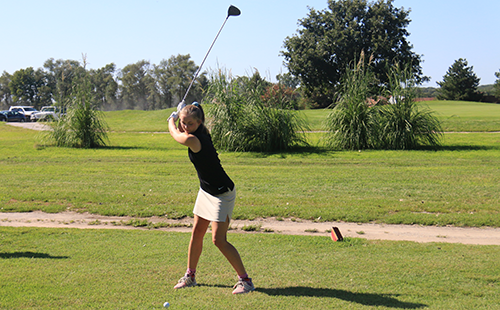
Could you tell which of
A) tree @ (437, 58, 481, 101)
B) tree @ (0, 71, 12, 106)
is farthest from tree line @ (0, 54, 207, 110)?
tree @ (437, 58, 481, 101)

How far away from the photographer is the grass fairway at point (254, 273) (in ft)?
13.0

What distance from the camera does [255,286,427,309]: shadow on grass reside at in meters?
3.88

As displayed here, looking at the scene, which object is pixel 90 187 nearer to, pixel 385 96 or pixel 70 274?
pixel 70 274

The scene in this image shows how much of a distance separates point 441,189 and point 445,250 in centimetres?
403

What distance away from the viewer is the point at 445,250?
5.44m

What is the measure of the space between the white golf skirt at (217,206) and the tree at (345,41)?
144 ft

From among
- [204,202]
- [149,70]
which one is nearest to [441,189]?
[204,202]

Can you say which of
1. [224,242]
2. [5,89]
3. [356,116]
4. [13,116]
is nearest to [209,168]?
[224,242]

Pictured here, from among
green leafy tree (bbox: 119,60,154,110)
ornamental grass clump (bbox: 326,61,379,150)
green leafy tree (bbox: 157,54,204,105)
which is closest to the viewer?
ornamental grass clump (bbox: 326,61,379,150)

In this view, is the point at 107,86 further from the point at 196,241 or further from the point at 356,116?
the point at 196,241

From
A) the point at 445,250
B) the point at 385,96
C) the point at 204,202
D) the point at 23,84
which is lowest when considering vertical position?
the point at 445,250

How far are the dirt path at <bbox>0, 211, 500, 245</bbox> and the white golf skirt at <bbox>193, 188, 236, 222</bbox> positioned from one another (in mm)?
2431

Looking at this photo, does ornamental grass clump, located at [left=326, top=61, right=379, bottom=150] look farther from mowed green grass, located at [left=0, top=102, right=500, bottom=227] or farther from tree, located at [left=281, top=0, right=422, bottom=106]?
tree, located at [left=281, top=0, right=422, bottom=106]

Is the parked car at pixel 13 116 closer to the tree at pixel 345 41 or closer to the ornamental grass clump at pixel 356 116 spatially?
the tree at pixel 345 41
